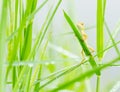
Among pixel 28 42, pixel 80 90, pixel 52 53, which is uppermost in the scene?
pixel 28 42

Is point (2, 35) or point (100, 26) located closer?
point (2, 35)

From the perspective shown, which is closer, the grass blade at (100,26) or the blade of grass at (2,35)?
the blade of grass at (2,35)

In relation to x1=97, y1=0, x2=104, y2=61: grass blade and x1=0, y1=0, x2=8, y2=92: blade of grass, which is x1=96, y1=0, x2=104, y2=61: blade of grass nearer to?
x1=97, y1=0, x2=104, y2=61: grass blade

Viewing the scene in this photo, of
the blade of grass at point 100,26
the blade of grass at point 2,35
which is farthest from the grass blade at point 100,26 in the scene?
the blade of grass at point 2,35

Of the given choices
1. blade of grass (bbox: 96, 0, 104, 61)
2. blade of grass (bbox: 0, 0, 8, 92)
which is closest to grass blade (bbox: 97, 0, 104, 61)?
blade of grass (bbox: 96, 0, 104, 61)

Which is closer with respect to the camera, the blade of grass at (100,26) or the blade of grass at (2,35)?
the blade of grass at (2,35)

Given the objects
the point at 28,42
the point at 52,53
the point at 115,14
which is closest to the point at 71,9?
the point at 52,53

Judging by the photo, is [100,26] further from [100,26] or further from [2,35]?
[2,35]

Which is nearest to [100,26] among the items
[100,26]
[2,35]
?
[100,26]

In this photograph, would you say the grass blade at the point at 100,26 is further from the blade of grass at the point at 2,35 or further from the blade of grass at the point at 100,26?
the blade of grass at the point at 2,35

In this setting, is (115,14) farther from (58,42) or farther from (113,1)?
Answer: (58,42)

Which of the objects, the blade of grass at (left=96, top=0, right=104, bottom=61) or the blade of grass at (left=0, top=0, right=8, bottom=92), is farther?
the blade of grass at (left=96, top=0, right=104, bottom=61)
